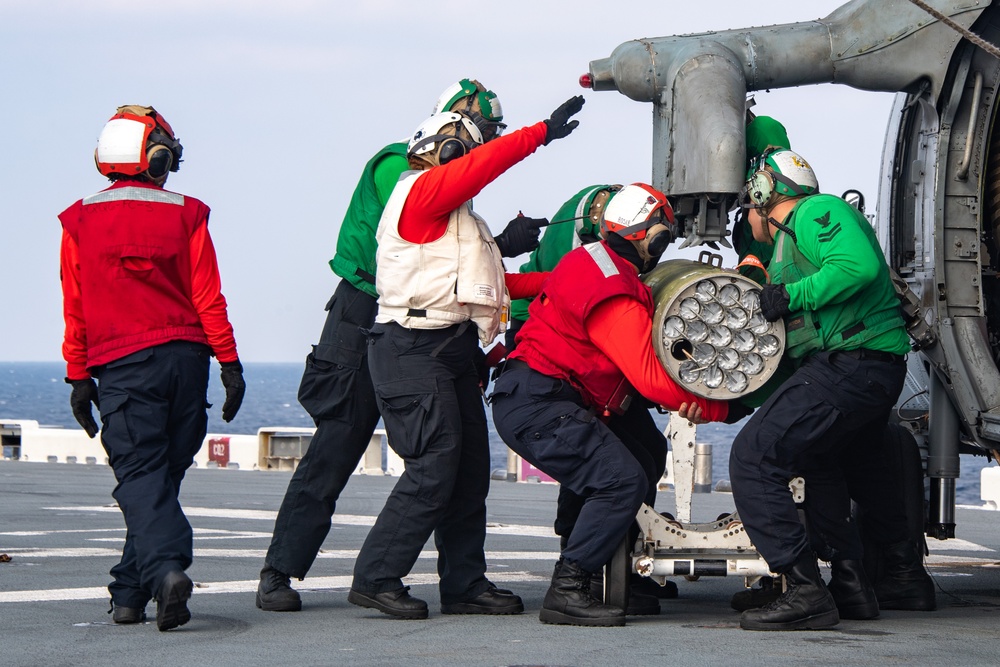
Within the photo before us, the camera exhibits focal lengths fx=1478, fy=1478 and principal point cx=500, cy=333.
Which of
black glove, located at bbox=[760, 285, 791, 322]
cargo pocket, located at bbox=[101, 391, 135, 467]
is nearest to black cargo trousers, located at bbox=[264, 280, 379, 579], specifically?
cargo pocket, located at bbox=[101, 391, 135, 467]

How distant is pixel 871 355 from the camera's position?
6105mm

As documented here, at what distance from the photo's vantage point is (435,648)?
5.27 meters

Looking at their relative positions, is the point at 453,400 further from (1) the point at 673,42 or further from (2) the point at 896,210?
(2) the point at 896,210

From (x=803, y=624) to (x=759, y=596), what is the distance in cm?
77

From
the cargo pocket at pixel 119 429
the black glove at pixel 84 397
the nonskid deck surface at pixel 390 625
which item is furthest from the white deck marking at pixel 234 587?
the cargo pocket at pixel 119 429

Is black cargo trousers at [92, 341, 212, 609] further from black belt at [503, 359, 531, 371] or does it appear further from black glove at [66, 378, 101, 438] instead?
black belt at [503, 359, 531, 371]

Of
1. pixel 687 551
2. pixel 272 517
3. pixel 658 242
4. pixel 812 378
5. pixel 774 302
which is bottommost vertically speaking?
pixel 272 517

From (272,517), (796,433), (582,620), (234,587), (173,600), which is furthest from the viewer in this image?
(272,517)

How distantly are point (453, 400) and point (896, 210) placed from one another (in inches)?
110

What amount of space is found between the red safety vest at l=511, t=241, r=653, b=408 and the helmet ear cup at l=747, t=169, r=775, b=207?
26.9 inches

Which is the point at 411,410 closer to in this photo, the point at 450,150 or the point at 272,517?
the point at 450,150

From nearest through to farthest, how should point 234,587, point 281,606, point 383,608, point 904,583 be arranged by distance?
point 383,608
point 281,606
point 904,583
point 234,587

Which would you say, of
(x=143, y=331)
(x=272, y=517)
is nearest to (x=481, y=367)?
(x=143, y=331)

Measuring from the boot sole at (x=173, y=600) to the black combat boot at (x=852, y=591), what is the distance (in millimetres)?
2717
